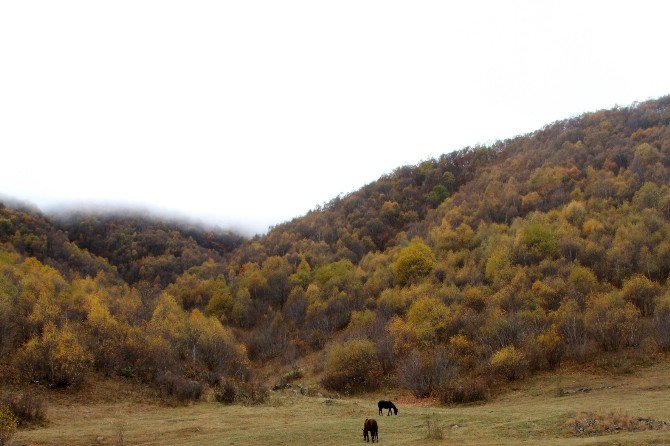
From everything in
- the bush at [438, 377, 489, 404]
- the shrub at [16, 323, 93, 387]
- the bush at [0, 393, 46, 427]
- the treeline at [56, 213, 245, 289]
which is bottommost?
the bush at [438, 377, 489, 404]

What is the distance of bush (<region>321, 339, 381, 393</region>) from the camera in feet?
148

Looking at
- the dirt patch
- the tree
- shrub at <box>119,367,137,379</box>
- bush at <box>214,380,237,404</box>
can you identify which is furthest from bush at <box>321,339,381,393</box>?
the tree

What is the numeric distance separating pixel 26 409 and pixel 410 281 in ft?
197

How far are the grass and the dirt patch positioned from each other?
446mm

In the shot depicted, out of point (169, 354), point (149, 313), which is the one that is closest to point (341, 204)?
point (149, 313)

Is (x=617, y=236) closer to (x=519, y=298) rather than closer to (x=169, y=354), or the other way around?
(x=519, y=298)

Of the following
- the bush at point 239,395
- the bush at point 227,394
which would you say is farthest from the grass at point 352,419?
the bush at point 227,394

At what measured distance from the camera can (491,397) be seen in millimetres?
34469

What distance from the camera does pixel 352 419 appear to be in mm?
25594

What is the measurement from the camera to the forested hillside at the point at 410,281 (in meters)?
40.4

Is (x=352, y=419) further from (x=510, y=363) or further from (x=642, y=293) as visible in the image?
(x=642, y=293)

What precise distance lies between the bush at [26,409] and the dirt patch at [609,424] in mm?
24088

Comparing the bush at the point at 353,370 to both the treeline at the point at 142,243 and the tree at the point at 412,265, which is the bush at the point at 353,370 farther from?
the treeline at the point at 142,243

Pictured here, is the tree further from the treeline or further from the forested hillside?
the treeline
